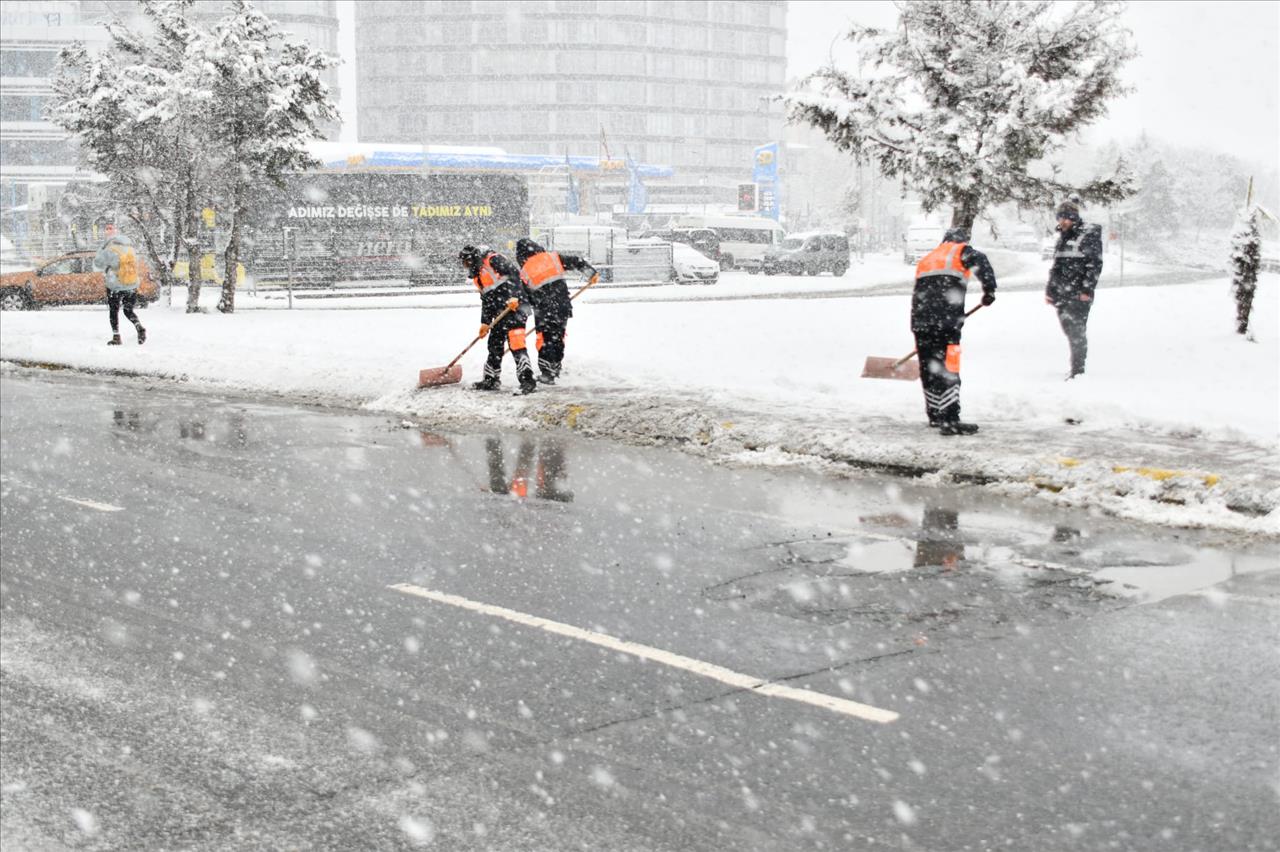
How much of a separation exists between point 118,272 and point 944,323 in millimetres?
14077

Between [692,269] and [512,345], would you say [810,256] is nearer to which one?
[692,269]

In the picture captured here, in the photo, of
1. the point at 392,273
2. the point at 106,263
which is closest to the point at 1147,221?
the point at 392,273

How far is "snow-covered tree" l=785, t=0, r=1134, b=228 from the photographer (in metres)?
17.1

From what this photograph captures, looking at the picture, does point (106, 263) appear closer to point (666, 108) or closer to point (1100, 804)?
point (1100, 804)

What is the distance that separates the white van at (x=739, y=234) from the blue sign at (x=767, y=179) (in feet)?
81.6

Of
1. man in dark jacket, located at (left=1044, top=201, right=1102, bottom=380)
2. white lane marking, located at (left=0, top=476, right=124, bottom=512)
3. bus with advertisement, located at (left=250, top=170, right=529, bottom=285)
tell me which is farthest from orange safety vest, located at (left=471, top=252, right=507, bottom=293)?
bus with advertisement, located at (left=250, top=170, right=529, bottom=285)

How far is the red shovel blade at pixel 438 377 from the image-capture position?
15.0m

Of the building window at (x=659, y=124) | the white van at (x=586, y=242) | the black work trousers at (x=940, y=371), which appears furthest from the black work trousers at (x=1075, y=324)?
the building window at (x=659, y=124)

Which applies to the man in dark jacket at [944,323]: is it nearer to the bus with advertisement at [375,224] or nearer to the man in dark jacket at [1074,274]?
the man in dark jacket at [1074,274]

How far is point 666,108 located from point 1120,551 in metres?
147

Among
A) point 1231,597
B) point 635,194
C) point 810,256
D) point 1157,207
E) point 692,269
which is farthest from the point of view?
point 1157,207

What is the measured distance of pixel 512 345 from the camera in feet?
45.9

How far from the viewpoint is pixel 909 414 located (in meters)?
12.0

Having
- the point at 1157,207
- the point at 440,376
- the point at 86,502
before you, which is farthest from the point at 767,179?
the point at 86,502
